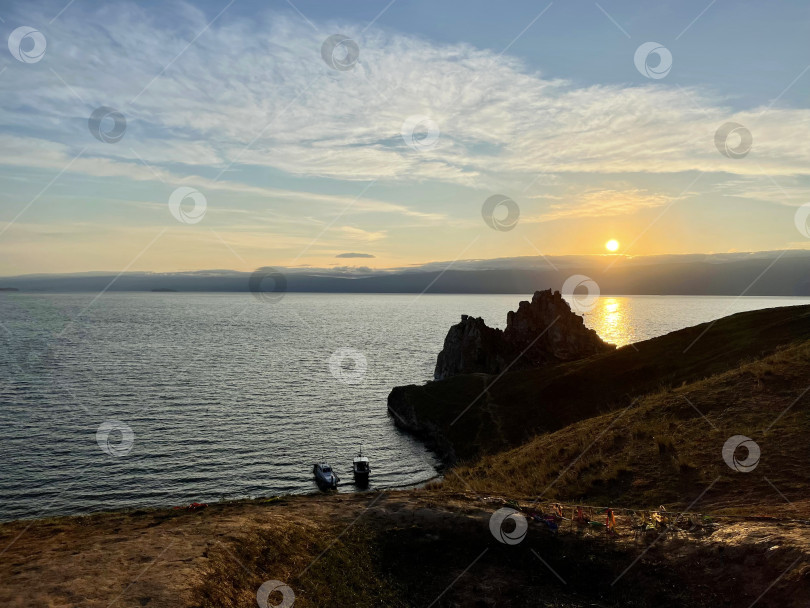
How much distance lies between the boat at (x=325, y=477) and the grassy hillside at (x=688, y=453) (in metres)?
19.1

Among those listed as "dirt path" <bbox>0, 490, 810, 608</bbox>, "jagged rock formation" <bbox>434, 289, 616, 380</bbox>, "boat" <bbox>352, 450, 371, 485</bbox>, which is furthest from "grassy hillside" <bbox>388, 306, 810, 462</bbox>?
"dirt path" <bbox>0, 490, 810, 608</bbox>

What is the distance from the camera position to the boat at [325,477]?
183ft

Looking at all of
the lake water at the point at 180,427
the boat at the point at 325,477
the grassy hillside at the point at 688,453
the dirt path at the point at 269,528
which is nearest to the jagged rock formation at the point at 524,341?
the lake water at the point at 180,427

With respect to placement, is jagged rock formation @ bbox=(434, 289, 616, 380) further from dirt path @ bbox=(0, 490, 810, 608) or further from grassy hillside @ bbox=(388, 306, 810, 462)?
dirt path @ bbox=(0, 490, 810, 608)

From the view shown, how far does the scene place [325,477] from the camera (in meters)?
56.5

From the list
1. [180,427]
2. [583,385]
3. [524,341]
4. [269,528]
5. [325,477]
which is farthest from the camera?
[524,341]

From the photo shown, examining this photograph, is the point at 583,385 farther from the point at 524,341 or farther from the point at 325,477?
the point at 524,341

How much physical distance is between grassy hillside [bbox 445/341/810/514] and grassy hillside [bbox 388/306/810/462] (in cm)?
1553

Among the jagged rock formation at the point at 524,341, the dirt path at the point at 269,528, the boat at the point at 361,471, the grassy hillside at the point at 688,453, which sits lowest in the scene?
the boat at the point at 361,471

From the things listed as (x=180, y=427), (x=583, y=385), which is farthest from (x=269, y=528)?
(x=180, y=427)

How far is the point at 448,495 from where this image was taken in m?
28.0

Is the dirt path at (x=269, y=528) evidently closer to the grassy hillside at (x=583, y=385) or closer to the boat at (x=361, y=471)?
the boat at (x=361, y=471)

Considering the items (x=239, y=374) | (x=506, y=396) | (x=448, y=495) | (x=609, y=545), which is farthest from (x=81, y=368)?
(x=609, y=545)

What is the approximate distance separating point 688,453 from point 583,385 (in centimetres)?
4115
